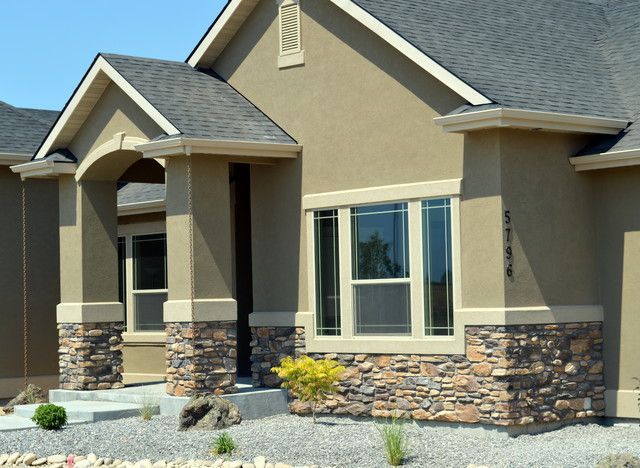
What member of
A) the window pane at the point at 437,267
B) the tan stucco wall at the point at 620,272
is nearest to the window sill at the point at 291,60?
the window pane at the point at 437,267

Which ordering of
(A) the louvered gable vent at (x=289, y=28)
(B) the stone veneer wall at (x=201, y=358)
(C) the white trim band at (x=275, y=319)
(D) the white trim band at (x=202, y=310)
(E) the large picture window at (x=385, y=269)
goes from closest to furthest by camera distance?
1. (E) the large picture window at (x=385, y=269)
2. (B) the stone veneer wall at (x=201, y=358)
3. (D) the white trim band at (x=202, y=310)
4. (C) the white trim band at (x=275, y=319)
5. (A) the louvered gable vent at (x=289, y=28)

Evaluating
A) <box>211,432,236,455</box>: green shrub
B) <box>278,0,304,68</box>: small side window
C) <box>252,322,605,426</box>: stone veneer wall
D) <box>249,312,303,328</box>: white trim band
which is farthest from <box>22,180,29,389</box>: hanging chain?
<box>211,432,236,455</box>: green shrub

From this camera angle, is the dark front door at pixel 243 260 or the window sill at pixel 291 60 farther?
the dark front door at pixel 243 260

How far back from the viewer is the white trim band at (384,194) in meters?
16.0

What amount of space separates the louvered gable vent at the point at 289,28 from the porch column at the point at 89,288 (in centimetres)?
424

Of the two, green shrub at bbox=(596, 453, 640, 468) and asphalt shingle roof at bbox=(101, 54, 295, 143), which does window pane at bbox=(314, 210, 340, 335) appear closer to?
asphalt shingle roof at bbox=(101, 54, 295, 143)

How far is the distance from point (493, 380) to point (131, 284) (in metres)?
11.1

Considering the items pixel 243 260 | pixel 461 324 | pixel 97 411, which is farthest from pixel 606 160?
pixel 97 411

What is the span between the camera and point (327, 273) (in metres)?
17.7

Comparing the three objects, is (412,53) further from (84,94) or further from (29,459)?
(29,459)

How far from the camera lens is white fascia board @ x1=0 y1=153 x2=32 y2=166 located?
22.5 metres

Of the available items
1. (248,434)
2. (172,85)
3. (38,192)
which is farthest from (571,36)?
(38,192)

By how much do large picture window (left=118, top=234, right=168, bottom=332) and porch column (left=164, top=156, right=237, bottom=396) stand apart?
19.4ft

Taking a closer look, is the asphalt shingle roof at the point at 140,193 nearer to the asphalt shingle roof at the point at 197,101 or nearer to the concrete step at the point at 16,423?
the asphalt shingle roof at the point at 197,101
